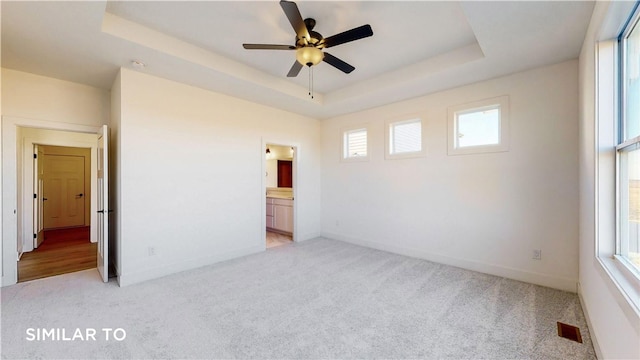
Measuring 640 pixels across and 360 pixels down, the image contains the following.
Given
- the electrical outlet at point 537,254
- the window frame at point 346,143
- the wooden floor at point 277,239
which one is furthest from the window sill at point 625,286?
the wooden floor at point 277,239

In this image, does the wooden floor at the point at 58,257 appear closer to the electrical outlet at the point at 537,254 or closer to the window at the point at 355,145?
the window at the point at 355,145

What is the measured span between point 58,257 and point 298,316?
4395 millimetres

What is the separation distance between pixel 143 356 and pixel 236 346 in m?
0.65

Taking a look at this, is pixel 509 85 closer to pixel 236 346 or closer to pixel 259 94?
pixel 259 94

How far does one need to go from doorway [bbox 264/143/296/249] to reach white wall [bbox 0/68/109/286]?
2.87 metres

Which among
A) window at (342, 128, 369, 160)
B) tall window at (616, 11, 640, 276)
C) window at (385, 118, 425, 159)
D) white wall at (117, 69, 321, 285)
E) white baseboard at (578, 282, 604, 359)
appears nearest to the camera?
tall window at (616, 11, 640, 276)

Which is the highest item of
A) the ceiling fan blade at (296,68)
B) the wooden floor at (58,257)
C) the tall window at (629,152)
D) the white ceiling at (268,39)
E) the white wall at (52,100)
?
the white ceiling at (268,39)

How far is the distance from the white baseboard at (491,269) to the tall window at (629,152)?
4.75 feet

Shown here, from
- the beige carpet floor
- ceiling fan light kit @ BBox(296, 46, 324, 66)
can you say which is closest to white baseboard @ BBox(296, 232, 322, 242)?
the beige carpet floor

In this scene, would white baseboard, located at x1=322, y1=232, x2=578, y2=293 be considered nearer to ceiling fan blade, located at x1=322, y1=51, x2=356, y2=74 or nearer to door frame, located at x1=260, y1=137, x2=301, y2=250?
door frame, located at x1=260, y1=137, x2=301, y2=250

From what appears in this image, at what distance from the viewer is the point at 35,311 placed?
2.41 metres

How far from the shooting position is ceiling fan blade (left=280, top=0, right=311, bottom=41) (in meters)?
1.84

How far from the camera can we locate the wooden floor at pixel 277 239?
506 cm

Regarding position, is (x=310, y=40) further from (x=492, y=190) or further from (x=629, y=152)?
(x=492, y=190)
